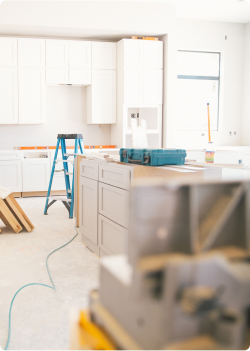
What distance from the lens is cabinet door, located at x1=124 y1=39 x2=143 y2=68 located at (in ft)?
18.9

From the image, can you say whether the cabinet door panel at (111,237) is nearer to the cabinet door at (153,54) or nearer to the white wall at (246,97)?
the cabinet door at (153,54)

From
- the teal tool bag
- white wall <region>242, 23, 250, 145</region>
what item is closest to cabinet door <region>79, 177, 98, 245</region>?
the teal tool bag

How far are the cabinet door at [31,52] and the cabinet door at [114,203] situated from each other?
3.72 m

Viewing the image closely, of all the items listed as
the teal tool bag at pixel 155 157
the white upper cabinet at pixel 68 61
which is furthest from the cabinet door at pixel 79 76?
the teal tool bag at pixel 155 157

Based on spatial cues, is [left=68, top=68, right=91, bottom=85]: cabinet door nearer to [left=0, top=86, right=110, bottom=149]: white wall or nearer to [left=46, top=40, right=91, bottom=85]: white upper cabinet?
[left=46, top=40, right=91, bottom=85]: white upper cabinet

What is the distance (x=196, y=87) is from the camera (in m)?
6.98

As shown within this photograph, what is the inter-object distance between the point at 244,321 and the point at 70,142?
5961mm

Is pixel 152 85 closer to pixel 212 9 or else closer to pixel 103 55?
pixel 103 55

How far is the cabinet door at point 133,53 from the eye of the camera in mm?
5762

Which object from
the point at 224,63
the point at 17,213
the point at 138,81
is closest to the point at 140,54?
the point at 138,81

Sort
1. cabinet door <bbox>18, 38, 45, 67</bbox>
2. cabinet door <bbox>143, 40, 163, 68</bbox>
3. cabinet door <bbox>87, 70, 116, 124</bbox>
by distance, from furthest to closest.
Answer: cabinet door <bbox>87, 70, 116, 124</bbox> → cabinet door <bbox>143, 40, 163, 68</bbox> → cabinet door <bbox>18, 38, 45, 67</bbox>

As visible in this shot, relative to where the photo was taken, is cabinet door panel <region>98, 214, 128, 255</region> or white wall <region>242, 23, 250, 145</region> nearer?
cabinet door panel <region>98, 214, 128, 255</region>

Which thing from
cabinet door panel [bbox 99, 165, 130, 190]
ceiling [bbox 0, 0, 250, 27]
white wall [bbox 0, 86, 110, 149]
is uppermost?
ceiling [bbox 0, 0, 250, 27]

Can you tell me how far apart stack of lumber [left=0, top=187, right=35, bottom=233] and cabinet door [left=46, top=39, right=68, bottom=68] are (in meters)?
2.96
